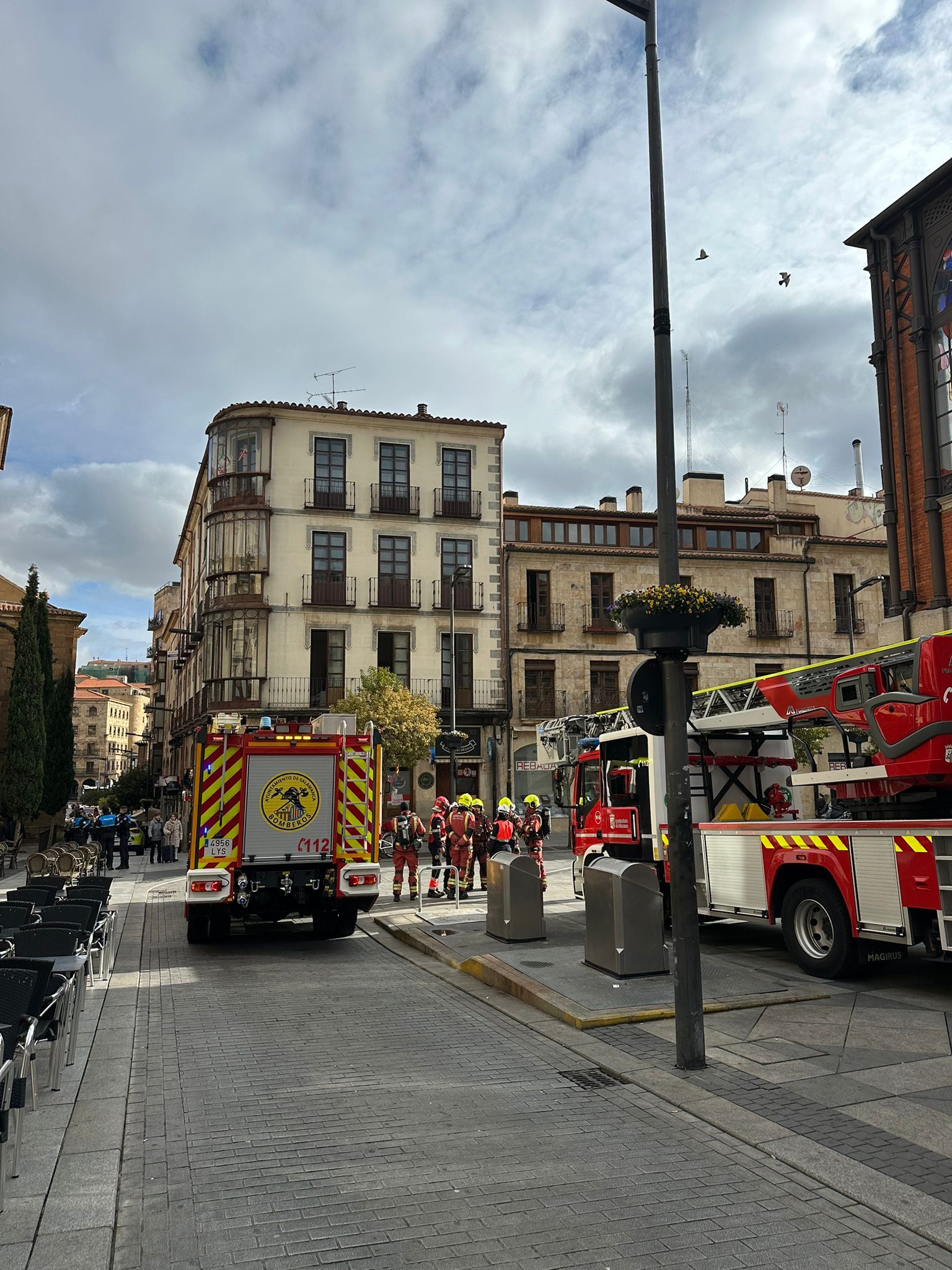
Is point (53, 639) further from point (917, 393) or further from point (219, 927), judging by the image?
point (917, 393)

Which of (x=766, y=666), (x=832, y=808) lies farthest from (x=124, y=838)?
(x=766, y=666)

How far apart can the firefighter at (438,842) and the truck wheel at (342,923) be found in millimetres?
3909

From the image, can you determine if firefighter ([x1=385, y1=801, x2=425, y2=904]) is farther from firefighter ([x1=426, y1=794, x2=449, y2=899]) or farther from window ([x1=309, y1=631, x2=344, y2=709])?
window ([x1=309, y1=631, x2=344, y2=709])

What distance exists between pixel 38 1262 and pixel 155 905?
14727mm

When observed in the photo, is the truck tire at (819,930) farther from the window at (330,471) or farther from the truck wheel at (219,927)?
the window at (330,471)

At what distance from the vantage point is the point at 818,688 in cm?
1045

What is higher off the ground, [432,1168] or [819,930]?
[819,930]

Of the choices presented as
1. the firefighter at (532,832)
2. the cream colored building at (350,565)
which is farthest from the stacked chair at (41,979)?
the cream colored building at (350,565)

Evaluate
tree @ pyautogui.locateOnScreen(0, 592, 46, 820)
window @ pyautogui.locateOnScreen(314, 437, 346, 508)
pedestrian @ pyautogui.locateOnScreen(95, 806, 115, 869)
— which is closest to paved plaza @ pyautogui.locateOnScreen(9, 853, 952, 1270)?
pedestrian @ pyautogui.locateOnScreen(95, 806, 115, 869)

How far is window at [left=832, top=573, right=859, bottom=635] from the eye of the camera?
43.1m

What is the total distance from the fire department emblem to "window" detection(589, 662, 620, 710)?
27.4 metres

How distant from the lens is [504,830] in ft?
54.6

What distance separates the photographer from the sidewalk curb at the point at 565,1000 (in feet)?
26.9

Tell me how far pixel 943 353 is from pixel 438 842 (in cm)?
1284
